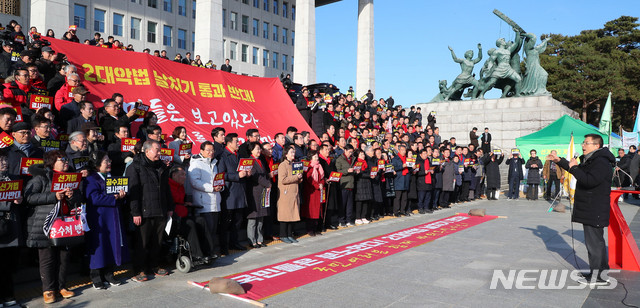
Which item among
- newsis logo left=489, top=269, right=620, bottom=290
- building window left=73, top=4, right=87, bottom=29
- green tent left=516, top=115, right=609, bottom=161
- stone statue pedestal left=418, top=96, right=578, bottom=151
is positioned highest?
building window left=73, top=4, right=87, bottom=29

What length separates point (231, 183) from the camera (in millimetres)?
7418

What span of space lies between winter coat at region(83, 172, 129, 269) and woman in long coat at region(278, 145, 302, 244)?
129 inches

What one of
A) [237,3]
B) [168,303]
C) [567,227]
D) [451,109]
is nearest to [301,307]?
[168,303]

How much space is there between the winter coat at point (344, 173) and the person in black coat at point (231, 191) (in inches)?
120

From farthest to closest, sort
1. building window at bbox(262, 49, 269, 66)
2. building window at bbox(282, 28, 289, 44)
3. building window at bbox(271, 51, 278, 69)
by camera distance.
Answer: building window at bbox(282, 28, 289, 44), building window at bbox(271, 51, 278, 69), building window at bbox(262, 49, 269, 66)

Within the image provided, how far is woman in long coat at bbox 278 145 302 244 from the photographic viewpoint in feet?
26.9

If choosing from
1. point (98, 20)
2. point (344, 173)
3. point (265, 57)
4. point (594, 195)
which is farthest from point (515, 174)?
point (265, 57)

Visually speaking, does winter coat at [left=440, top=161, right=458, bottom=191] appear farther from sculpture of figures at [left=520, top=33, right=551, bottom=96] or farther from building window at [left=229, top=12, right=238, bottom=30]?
building window at [left=229, top=12, right=238, bottom=30]

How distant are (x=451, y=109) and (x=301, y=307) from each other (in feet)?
97.3

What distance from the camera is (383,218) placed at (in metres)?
12.0

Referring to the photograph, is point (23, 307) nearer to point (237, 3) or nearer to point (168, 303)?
point (168, 303)

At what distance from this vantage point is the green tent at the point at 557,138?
811 inches

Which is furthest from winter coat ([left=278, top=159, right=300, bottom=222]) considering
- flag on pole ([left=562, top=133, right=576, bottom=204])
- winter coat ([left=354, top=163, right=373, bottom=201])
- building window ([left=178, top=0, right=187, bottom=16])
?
building window ([left=178, top=0, right=187, bottom=16])

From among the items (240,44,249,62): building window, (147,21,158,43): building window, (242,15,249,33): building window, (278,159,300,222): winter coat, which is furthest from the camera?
(240,44,249,62): building window
